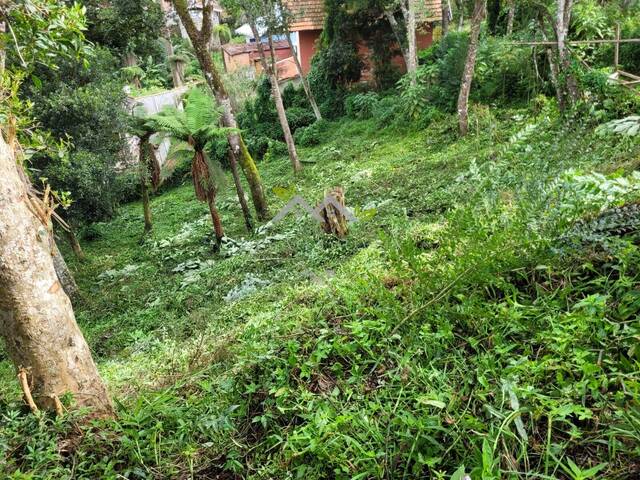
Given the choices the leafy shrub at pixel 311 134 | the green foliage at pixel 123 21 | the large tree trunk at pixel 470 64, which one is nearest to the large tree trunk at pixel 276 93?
the leafy shrub at pixel 311 134

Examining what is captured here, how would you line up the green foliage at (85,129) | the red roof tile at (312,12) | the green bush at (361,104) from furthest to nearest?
the red roof tile at (312,12) < the green bush at (361,104) < the green foliage at (85,129)

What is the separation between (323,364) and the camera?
2500 mm

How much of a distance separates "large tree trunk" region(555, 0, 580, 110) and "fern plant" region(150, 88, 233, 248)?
6372 millimetres

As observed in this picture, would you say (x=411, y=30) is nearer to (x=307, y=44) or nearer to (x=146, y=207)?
(x=146, y=207)

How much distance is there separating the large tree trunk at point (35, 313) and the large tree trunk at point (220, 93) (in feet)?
22.1

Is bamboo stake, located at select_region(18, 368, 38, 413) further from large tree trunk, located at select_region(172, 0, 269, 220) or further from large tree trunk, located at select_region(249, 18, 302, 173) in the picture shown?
large tree trunk, located at select_region(249, 18, 302, 173)

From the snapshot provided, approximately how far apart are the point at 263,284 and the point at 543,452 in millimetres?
4160

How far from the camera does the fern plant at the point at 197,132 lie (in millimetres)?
8344

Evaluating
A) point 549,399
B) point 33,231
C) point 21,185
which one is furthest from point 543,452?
point 21,185

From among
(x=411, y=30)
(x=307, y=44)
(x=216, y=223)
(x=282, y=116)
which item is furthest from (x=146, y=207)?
(x=307, y=44)

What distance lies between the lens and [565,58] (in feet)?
27.6

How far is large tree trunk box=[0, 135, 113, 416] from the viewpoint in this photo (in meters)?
2.31

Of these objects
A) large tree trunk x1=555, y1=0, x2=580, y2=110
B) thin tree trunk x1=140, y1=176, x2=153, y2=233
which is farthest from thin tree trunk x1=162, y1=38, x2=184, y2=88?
large tree trunk x1=555, y1=0, x2=580, y2=110

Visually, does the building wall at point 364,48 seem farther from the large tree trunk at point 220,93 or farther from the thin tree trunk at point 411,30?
the large tree trunk at point 220,93
